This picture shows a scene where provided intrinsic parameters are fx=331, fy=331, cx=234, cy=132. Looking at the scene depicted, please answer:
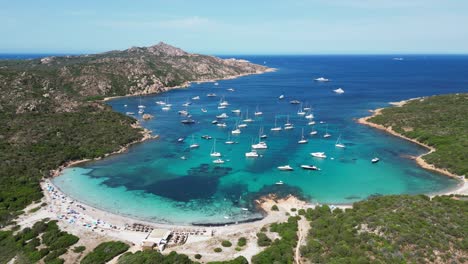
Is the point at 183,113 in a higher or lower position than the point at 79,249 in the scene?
higher

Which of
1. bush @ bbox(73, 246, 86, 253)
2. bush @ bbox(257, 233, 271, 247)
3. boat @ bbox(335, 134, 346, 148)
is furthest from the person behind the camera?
boat @ bbox(335, 134, 346, 148)

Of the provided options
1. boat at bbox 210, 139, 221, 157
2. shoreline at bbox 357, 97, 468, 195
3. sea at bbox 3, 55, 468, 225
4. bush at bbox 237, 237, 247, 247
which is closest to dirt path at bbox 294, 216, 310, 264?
bush at bbox 237, 237, 247, 247

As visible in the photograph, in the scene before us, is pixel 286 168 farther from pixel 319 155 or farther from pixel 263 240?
pixel 263 240

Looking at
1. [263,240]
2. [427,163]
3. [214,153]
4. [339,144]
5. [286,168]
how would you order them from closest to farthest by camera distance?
[263,240], [286,168], [427,163], [214,153], [339,144]

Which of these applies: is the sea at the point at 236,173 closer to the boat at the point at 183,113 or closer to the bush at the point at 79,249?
the bush at the point at 79,249

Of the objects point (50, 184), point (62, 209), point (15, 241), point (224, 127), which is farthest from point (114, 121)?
point (15, 241)

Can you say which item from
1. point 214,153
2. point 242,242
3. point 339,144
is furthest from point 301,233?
point 339,144

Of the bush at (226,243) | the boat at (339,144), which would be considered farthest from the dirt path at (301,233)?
the boat at (339,144)

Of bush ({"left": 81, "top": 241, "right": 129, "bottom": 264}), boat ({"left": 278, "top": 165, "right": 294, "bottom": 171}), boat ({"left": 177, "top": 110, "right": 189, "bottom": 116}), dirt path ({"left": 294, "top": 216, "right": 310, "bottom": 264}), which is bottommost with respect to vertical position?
bush ({"left": 81, "top": 241, "right": 129, "bottom": 264})

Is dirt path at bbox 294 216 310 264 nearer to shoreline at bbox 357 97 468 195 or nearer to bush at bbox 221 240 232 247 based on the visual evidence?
bush at bbox 221 240 232 247

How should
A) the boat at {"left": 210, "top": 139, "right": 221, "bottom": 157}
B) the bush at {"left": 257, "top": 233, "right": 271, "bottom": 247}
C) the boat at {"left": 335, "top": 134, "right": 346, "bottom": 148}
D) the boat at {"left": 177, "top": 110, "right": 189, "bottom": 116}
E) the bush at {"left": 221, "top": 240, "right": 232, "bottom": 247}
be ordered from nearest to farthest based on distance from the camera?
the bush at {"left": 257, "top": 233, "right": 271, "bottom": 247} < the bush at {"left": 221, "top": 240, "right": 232, "bottom": 247} < the boat at {"left": 210, "top": 139, "right": 221, "bottom": 157} < the boat at {"left": 335, "top": 134, "right": 346, "bottom": 148} < the boat at {"left": 177, "top": 110, "right": 189, "bottom": 116}
